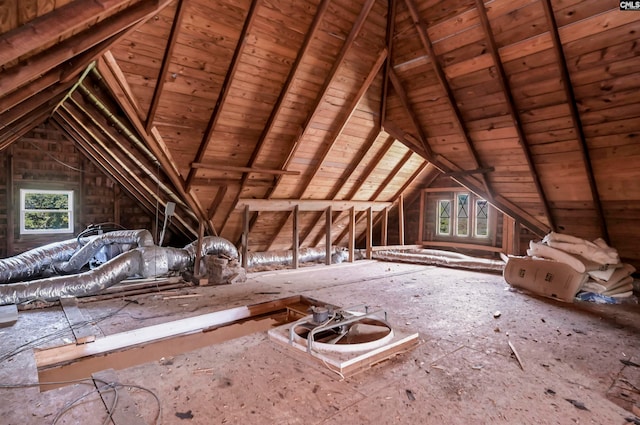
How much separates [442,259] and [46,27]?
258 inches

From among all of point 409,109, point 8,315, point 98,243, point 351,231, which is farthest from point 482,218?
point 8,315

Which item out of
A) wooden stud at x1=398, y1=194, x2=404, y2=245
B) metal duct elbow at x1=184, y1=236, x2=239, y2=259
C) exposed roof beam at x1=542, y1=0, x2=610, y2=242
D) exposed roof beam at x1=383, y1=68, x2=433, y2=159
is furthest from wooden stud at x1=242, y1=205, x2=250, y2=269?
exposed roof beam at x1=542, y1=0, x2=610, y2=242

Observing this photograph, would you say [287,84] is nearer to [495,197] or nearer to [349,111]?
[349,111]

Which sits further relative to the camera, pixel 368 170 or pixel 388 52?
pixel 368 170

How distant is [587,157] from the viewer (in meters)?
3.93

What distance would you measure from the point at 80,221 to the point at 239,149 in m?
4.25

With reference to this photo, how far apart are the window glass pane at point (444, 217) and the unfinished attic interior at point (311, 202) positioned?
1.74 meters

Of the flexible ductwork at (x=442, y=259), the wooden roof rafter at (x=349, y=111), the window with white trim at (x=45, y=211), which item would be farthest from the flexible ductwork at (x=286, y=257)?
the window with white trim at (x=45, y=211)

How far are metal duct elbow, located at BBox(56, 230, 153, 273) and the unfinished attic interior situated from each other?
3cm

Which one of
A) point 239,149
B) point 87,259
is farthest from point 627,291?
point 87,259

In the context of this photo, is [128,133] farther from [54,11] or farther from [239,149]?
[54,11]

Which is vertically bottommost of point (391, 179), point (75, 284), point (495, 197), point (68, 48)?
point (75, 284)

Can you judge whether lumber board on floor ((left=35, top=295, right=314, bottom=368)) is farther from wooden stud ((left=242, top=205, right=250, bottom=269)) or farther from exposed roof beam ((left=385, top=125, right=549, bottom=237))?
exposed roof beam ((left=385, top=125, right=549, bottom=237))

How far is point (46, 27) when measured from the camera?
1.44 metres
